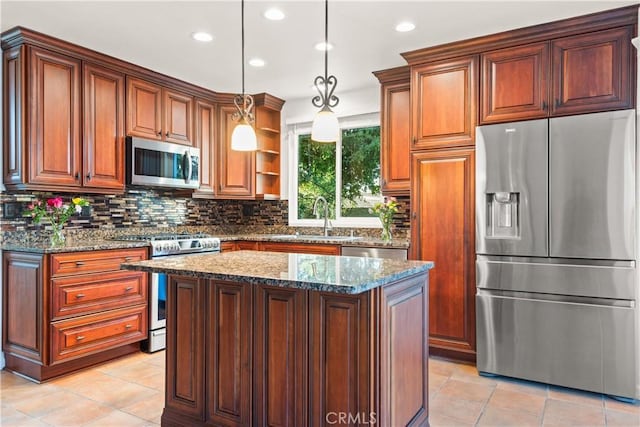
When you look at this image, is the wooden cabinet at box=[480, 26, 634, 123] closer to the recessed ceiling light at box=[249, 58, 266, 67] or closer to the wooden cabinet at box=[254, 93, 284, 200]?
the recessed ceiling light at box=[249, 58, 266, 67]

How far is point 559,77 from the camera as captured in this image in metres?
2.88

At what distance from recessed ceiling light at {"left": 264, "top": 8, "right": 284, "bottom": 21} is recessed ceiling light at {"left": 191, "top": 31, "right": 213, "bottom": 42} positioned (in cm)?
55

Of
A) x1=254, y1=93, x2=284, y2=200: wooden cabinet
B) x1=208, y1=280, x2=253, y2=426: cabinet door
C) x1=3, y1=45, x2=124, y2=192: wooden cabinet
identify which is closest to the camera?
x1=208, y1=280, x2=253, y2=426: cabinet door

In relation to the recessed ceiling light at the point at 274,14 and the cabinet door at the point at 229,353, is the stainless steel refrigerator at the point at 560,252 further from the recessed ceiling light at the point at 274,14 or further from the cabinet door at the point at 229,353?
the cabinet door at the point at 229,353

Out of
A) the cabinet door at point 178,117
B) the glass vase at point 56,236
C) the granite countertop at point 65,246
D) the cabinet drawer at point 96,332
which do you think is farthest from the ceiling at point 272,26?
the cabinet drawer at point 96,332

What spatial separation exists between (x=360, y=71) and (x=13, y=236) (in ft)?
10.2

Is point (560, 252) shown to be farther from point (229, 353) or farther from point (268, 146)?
point (268, 146)

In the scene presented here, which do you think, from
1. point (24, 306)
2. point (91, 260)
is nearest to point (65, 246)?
point (91, 260)

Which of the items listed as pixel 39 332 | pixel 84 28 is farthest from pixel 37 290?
pixel 84 28

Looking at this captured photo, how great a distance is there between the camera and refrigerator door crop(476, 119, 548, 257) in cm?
286

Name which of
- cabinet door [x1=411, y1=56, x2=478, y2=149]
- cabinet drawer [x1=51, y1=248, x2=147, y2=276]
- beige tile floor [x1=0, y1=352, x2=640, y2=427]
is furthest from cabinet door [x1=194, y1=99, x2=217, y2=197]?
cabinet door [x1=411, y1=56, x2=478, y2=149]

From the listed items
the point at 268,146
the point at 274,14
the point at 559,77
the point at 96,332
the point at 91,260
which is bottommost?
the point at 96,332

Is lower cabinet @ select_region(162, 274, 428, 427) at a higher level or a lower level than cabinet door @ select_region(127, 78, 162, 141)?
lower

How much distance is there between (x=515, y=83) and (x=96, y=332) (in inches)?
137
